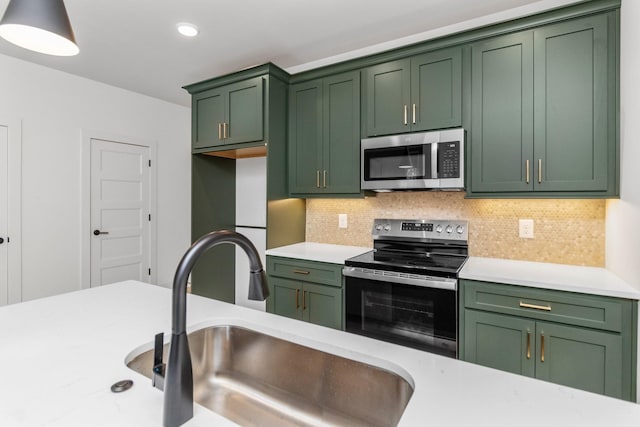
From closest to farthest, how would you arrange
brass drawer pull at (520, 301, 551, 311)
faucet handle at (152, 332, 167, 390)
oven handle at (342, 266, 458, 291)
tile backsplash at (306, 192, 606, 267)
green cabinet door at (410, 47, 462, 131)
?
faucet handle at (152, 332, 167, 390)
brass drawer pull at (520, 301, 551, 311)
oven handle at (342, 266, 458, 291)
tile backsplash at (306, 192, 606, 267)
green cabinet door at (410, 47, 462, 131)

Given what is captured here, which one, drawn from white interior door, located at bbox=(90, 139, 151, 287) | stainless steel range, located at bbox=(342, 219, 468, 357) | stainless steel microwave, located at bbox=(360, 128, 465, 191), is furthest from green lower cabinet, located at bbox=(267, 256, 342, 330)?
white interior door, located at bbox=(90, 139, 151, 287)

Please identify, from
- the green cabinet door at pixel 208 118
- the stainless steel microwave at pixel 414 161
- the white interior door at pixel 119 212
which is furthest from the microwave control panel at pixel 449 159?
the white interior door at pixel 119 212

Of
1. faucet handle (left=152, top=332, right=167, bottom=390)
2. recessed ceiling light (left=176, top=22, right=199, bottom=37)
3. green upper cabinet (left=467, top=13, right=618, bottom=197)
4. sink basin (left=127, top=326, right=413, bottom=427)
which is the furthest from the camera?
recessed ceiling light (left=176, top=22, right=199, bottom=37)

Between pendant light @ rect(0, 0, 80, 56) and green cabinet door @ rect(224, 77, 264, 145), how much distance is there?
1624 millimetres

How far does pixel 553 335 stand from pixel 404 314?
2.62 ft

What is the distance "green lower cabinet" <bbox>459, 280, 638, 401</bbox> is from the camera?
5.24ft

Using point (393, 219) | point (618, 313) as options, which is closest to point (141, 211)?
point (393, 219)

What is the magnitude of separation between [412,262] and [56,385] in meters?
1.92

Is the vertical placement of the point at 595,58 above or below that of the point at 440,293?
above

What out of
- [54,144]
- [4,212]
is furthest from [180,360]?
[54,144]

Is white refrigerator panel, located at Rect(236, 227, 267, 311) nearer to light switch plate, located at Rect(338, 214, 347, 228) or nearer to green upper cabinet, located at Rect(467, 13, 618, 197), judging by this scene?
light switch plate, located at Rect(338, 214, 347, 228)

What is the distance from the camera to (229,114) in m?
2.99

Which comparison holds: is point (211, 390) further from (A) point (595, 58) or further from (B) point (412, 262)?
(A) point (595, 58)

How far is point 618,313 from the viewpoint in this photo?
1.59 m
